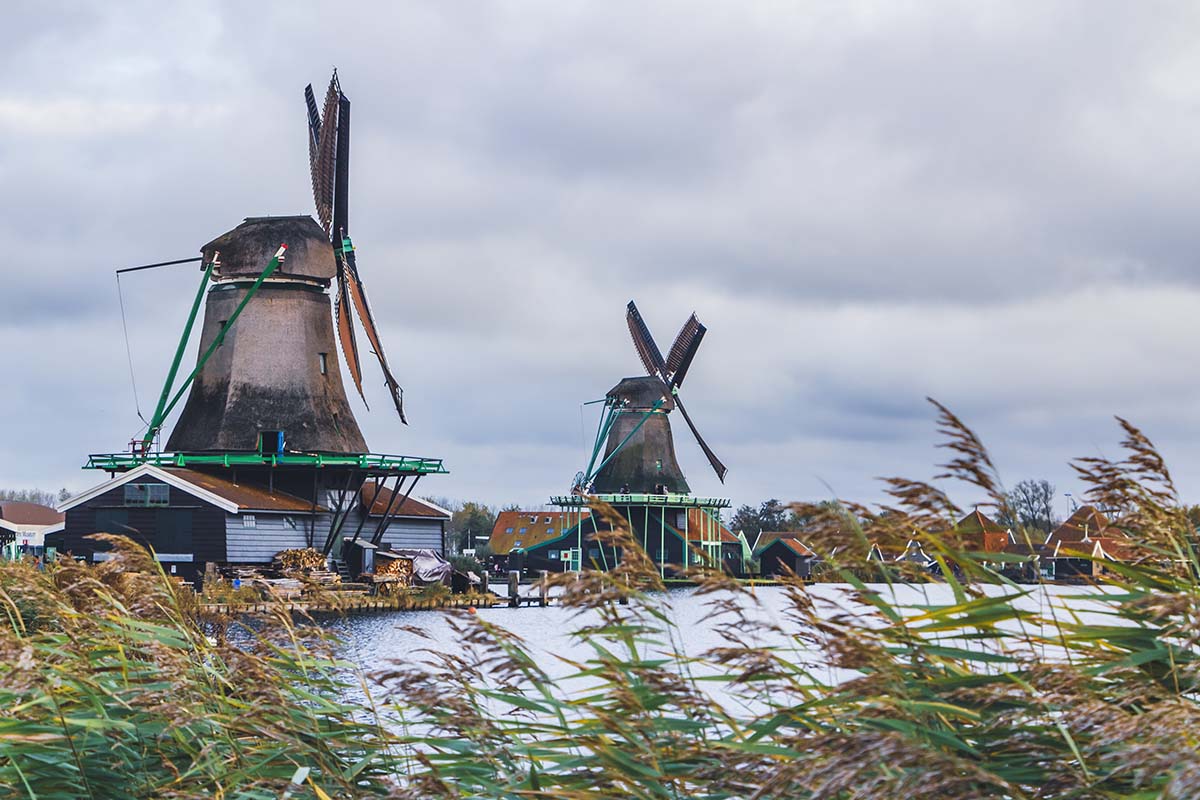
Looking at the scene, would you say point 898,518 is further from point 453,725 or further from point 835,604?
point 453,725

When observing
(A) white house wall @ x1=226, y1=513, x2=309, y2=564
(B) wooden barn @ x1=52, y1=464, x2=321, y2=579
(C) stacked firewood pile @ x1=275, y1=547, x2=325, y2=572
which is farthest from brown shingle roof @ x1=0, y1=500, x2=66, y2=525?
(C) stacked firewood pile @ x1=275, y1=547, x2=325, y2=572

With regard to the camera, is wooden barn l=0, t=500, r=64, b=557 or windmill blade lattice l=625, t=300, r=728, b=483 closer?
windmill blade lattice l=625, t=300, r=728, b=483

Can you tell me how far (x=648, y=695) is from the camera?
3.52 metres

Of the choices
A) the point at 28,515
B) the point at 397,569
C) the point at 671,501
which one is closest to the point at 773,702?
the point at 397,569

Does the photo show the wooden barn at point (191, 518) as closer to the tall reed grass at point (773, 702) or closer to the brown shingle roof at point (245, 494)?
the brown shingle roof at point (245, 494)

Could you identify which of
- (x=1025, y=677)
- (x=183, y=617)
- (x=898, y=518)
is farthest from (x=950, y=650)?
(x=183, y=617)

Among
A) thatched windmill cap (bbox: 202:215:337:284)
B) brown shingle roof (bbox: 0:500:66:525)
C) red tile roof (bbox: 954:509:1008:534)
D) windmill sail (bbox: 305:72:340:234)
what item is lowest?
red tile roof (bbox: 954:509:1008:534)

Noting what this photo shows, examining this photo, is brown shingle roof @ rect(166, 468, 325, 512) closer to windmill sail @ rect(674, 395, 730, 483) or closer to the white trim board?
the white trim board

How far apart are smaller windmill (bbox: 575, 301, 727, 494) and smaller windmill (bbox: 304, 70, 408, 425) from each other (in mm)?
25524

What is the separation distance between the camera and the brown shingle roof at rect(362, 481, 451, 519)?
39.2m

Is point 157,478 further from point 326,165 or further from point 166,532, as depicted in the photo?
point 326,165

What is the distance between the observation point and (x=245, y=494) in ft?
114

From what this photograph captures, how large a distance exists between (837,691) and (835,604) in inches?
8.5

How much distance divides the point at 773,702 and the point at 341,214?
118ft
